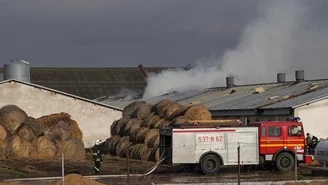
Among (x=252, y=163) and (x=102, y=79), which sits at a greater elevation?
(x=102, y=79)

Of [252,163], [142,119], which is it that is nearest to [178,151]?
[252,163]

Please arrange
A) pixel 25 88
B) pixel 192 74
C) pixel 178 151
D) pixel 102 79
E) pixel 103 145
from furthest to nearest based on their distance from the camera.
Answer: pixel 102 79 → pixel 192 74 → pixel 25 88 → pixel 103 145 → pixel 178 151

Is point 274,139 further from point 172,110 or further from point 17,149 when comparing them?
point 17,149

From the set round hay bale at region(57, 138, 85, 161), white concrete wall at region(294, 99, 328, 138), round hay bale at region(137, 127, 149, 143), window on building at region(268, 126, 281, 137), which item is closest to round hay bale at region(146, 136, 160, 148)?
round hay bale at region(137, 127, 149, 143)

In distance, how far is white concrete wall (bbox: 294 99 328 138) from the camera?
48.2m

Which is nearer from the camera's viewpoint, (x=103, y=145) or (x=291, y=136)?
(x=291, y=136)

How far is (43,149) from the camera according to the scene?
45281 millimetres

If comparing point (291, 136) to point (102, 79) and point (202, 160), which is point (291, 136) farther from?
point (102, 79)

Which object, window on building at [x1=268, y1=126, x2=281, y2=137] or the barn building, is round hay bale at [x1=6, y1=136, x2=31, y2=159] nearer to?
window on building at [x1=268, y1=126, x2=281, y2=137]

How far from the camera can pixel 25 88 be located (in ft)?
187

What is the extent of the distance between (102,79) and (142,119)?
56.7m

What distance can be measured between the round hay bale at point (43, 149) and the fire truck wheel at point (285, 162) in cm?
1363

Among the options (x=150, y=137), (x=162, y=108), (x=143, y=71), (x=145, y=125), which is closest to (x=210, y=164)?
(x=150, y=137)

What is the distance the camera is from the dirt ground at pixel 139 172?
33719 mm
